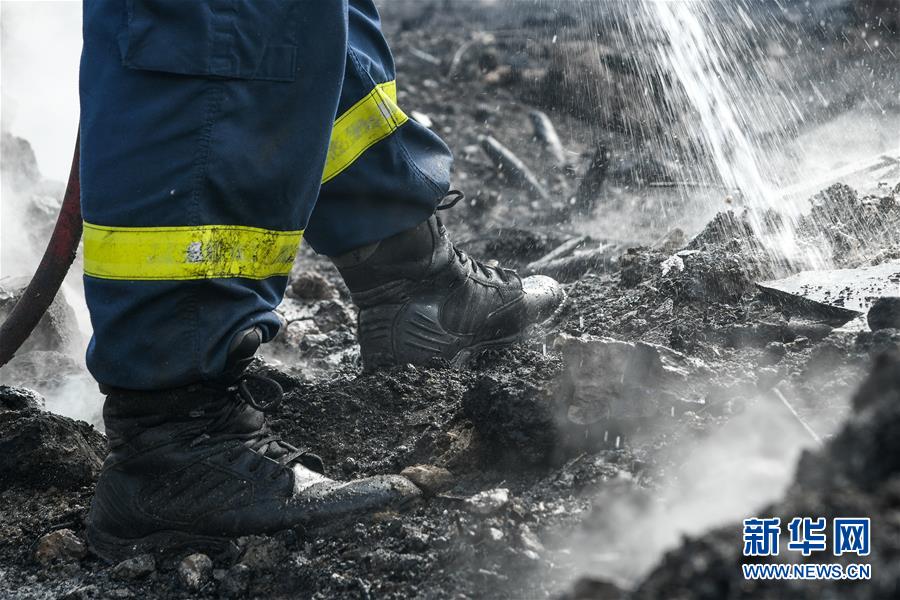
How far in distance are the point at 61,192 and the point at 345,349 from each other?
182 centimetres

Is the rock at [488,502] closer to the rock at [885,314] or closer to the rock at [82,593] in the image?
the rock at [82,593]

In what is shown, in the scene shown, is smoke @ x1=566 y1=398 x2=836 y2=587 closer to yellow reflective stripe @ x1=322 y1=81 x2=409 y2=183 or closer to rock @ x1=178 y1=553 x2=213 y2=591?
rock @ x1=178 y1=553 x2=213 y2=591

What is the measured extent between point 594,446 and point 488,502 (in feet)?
1.09

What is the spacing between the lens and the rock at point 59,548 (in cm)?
201

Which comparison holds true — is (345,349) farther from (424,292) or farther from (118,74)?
(118,74)

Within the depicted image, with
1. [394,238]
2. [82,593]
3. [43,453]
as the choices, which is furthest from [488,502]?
[43,453]

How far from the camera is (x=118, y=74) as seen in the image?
1.77m

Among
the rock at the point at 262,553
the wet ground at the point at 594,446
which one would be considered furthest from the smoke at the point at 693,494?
the rock at the point at 262,553

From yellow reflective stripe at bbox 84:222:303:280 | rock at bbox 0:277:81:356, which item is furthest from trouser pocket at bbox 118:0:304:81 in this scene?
rock at bbox 0:277:81:356

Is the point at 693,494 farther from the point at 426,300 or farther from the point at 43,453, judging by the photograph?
the point at 43,453

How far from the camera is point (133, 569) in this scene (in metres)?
1.91

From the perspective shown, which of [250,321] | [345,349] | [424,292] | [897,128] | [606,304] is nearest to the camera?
[250,321]

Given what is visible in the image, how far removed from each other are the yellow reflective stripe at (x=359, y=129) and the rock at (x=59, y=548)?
110 centimetres

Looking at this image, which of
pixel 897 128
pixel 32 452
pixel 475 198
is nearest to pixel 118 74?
pixel 32 452
